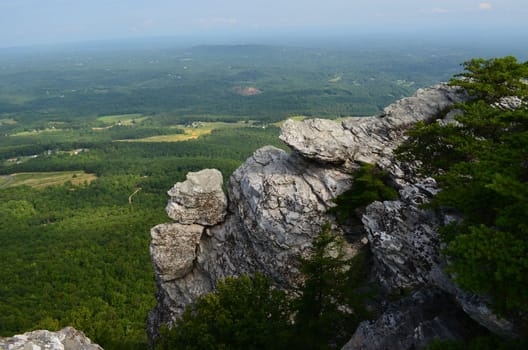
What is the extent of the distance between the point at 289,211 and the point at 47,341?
13.5 m

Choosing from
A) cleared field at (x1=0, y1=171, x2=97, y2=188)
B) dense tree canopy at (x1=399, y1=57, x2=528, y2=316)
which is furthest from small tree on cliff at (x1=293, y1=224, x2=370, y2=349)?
cleared field at (x1=0, y1=171, x2=97, y2=188)

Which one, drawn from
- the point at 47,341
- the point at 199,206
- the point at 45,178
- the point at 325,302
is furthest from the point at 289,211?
the point at 45,178

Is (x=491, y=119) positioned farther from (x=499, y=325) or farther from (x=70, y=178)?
(x=70, y=178)

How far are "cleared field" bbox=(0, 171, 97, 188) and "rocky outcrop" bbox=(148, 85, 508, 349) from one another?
10644 centimetres

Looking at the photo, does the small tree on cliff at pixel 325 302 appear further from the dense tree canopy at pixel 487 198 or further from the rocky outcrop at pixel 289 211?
the dense tree canopy at pixel 487 198

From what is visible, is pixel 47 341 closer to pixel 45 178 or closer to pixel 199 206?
pixel 199 206

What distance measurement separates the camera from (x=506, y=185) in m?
10.6

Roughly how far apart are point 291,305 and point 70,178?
126 m

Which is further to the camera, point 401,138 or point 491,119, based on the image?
point 401,138

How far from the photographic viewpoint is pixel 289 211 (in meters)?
22.0

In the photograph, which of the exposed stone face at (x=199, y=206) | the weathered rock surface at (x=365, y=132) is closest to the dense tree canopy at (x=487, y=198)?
the weathered rock surface at (x=365, y=132)

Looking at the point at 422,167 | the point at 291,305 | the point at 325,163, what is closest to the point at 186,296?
the point at 291,305

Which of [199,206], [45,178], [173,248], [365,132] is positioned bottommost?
[45,178]

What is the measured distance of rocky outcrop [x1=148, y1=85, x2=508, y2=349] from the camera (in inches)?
637
